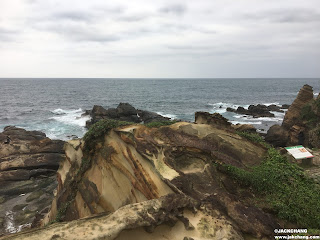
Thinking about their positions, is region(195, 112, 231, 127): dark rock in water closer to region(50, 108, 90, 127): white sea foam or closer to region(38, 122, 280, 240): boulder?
region(38, 122, 280, 240): boulder

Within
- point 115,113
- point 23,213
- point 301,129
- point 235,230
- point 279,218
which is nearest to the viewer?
point 235,230

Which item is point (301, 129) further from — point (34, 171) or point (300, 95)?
point (34, 171)

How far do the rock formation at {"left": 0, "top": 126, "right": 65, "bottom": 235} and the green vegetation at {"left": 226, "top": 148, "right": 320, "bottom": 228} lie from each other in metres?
9.39

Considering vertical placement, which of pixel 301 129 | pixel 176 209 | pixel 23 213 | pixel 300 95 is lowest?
pixel 23 213

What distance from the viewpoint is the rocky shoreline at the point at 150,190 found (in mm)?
5988

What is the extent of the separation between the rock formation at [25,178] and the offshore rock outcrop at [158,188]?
10.2ft

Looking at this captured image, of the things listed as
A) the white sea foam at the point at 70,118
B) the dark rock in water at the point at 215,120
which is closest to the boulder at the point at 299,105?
the dark rock in water at the point at 215,120

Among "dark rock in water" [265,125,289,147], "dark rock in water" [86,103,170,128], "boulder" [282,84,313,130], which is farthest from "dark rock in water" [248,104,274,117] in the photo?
"dark rock in water" [86,103,170,128]

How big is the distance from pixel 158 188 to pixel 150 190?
364 millimetres

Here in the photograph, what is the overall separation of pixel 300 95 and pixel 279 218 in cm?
2650

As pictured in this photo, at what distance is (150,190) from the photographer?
25.9 feet

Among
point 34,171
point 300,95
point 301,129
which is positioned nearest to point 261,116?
point 300,95

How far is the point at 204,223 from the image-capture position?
6297 mm

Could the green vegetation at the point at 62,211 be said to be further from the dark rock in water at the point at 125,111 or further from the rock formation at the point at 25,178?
the dark rock in water at the point at 125,111
